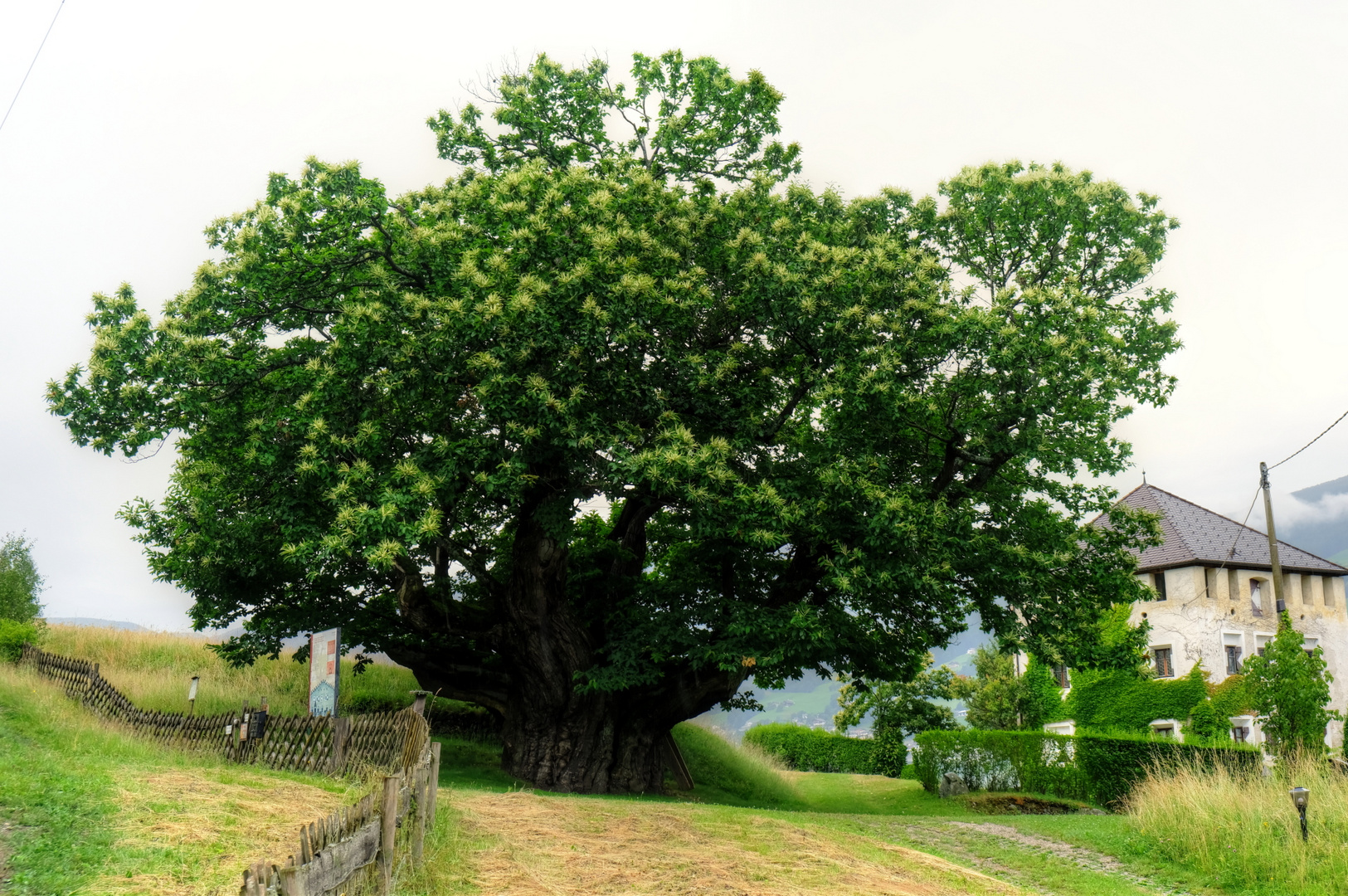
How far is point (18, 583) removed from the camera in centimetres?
2880

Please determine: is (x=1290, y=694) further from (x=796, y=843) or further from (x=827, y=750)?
(x=827, y=750)

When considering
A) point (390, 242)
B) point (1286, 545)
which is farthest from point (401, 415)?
point (1286, 545)

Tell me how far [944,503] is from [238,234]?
1403 cm

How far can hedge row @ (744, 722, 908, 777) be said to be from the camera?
127 ft

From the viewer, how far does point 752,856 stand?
12.1 meters

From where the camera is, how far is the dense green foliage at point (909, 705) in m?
39.3

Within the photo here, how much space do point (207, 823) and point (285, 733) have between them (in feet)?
21.9

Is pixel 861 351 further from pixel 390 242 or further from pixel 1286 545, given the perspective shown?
pixel 1286 545

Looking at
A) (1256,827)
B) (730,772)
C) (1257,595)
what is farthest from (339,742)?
(1257,595)

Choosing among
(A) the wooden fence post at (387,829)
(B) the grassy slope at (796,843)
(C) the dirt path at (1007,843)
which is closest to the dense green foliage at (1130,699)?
(B) the grassy slope at (796,843)

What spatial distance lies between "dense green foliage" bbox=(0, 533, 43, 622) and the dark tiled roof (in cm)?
4048

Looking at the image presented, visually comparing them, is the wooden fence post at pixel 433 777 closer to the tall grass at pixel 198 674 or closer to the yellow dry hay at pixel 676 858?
the yellow dry hay at pixel 676 858

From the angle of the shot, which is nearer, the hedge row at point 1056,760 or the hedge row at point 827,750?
the hedge row at point 1056,760

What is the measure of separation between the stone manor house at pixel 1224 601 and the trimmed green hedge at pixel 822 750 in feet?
26.1
